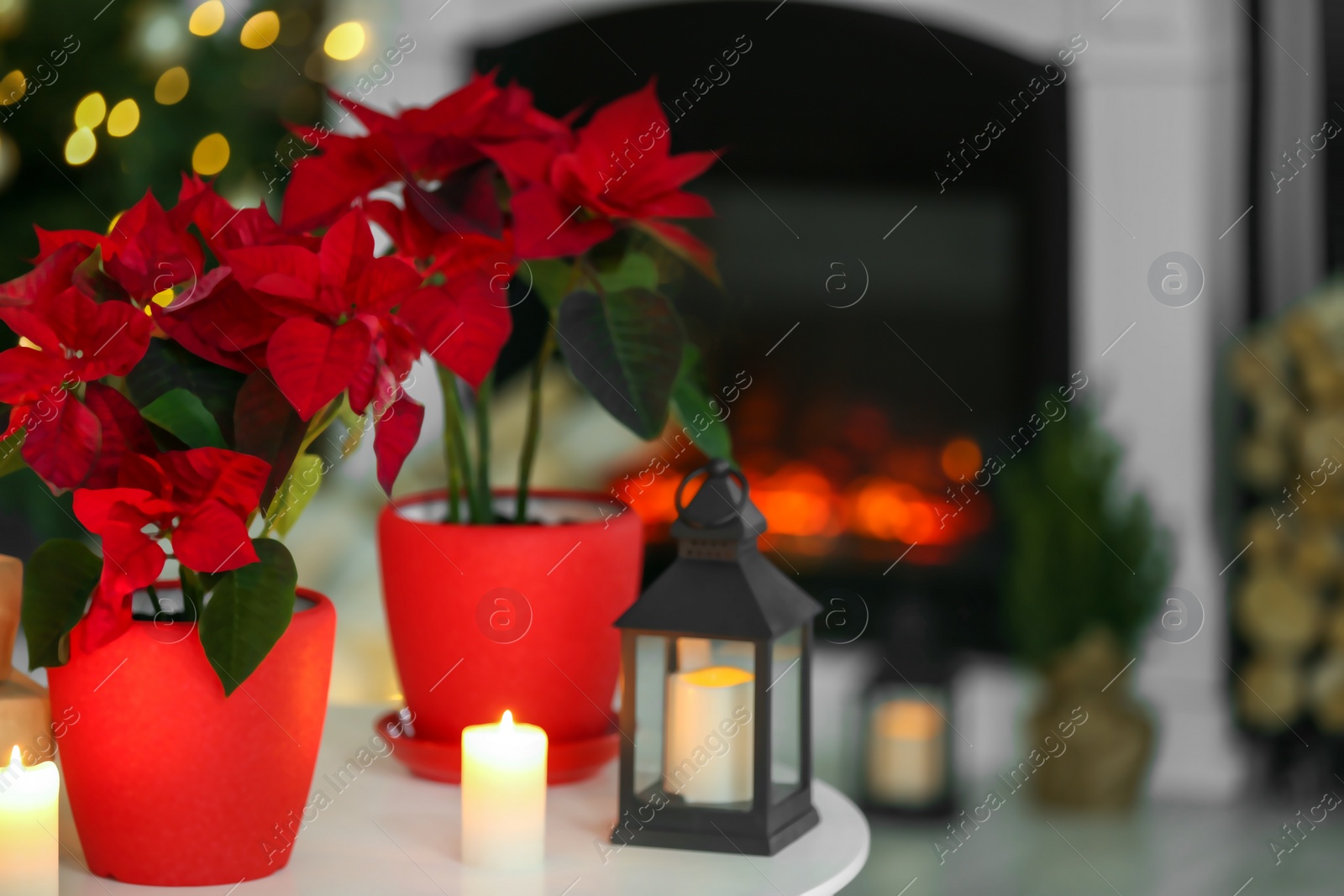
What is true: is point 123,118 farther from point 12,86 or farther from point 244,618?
point 244,618

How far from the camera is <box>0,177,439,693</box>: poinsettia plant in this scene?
1.98 feet

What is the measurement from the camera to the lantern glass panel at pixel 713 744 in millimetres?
739

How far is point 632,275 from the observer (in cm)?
80

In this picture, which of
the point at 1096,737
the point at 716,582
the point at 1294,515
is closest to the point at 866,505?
the point at 1096,737

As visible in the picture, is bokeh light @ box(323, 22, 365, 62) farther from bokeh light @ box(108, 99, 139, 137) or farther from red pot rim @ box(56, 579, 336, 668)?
red pot rim @ box(56, 579, 336, 668)

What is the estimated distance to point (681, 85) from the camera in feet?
8.16

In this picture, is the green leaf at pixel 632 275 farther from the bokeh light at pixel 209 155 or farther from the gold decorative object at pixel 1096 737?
the gold decorative object at pixel 1096 737

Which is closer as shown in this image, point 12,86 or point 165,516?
point 165,516

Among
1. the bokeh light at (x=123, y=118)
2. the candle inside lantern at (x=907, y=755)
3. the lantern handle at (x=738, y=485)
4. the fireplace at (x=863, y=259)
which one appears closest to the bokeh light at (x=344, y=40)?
the bokeh light at (x=123, y=118)

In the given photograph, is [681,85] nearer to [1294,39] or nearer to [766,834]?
[1294,39]

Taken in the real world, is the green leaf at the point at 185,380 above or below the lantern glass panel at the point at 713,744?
above

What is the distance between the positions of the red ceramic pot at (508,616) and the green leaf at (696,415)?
0.08 metres

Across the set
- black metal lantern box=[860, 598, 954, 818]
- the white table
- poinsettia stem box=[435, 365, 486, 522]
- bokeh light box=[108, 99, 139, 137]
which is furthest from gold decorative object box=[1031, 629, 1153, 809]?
bokeh light box=[108, 99, 139, 137]

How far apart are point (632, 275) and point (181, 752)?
0.37 m
